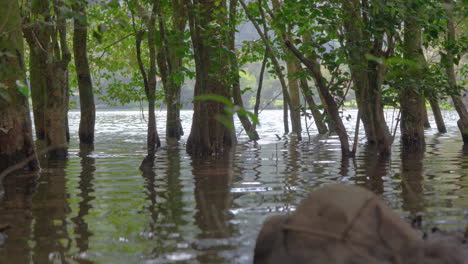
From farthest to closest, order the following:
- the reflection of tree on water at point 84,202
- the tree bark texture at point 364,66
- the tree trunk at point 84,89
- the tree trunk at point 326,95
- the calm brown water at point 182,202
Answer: the tree trunk at point 84,89
the tree trunk at point 326,95
the tree bark texture at point 364,66
the reflection of tree on water at point 84,202
the calm brown water at point 182,202

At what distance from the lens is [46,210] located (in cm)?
691

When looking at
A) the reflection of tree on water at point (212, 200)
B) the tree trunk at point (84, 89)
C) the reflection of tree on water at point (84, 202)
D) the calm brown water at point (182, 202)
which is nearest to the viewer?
the calm brown water at point (182, 202)

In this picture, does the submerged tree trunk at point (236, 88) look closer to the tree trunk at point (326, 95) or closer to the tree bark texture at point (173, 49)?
the tree bark texture at point (173, 49)

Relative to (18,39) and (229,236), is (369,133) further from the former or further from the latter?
(229,236)

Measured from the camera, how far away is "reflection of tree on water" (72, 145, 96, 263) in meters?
5.34

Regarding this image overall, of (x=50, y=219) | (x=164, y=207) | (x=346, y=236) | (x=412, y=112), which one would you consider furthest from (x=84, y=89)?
(x=346, y=236)

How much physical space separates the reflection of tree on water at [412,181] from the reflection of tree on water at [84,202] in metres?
3.03

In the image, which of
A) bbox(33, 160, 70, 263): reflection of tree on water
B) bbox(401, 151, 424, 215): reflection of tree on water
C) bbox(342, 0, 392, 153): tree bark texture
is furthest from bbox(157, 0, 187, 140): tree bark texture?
bbox(401, 151, 424, 215): reflection of tree on water

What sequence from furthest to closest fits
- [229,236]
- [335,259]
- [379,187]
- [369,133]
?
[369,133], [379,187], [229,236], [335,259]

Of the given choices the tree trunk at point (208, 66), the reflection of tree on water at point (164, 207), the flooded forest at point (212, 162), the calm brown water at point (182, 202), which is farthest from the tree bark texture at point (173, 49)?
the reflection of tree on water at point (164, 207)

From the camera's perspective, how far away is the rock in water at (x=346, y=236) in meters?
3.79

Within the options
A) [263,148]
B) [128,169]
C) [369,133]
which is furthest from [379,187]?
[263,148]

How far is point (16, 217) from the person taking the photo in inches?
255

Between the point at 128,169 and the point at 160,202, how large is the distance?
4.31m
